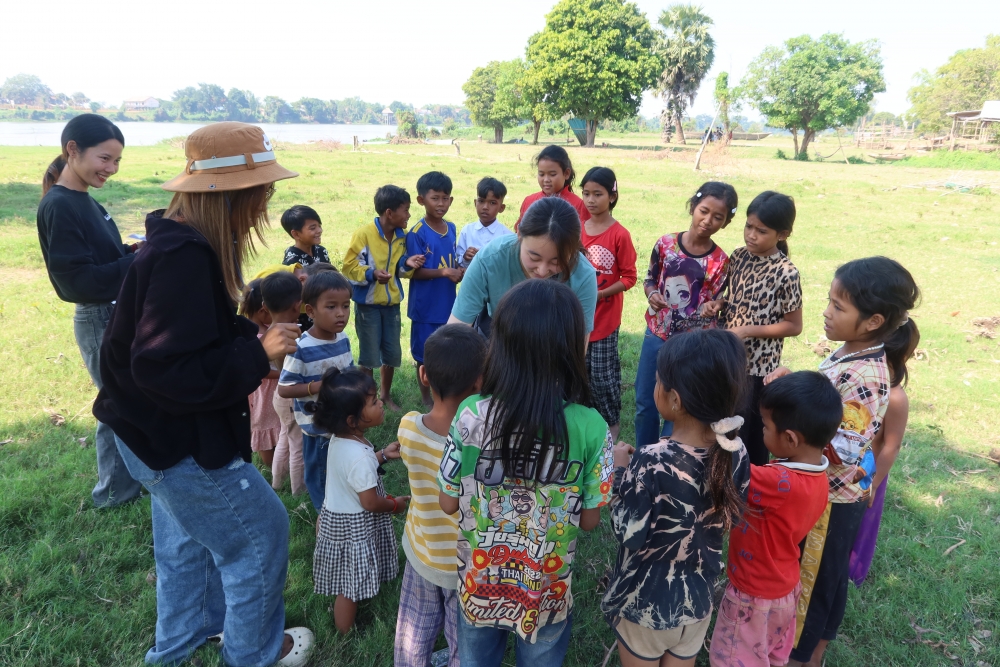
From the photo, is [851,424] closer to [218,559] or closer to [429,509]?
[429,509]

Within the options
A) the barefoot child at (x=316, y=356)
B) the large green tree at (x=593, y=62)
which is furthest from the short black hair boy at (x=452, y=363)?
the large green tree at (x=593, y=62)

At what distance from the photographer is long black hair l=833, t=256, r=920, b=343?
92.3 inches

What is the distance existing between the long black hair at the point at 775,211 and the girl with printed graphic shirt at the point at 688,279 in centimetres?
26

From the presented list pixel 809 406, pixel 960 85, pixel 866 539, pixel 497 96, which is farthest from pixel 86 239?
pixel 960 85

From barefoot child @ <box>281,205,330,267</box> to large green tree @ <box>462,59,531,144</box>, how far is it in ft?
162

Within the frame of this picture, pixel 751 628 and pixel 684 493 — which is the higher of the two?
pixel 684 493

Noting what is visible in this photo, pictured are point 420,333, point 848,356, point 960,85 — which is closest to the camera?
point 848,356

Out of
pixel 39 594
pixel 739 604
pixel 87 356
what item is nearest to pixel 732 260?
pixel 739 604

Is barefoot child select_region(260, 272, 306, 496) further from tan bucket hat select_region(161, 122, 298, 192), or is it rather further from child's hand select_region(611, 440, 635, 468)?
child's hand select_region(611, 440, 635, 468)

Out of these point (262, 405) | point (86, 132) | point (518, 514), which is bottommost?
point (262, 405)

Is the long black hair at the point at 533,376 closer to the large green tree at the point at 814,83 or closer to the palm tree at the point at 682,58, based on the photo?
the large green tree at the point at 814,83

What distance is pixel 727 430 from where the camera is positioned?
1725 millimetres

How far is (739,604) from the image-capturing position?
2189 mm

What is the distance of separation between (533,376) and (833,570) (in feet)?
5.54
